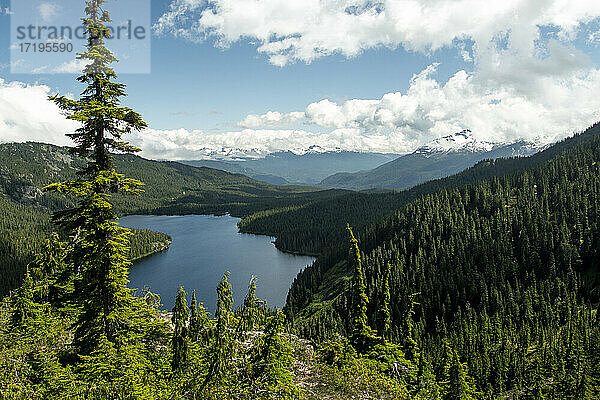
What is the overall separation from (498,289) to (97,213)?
148 m

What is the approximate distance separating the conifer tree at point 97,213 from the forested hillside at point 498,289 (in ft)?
214

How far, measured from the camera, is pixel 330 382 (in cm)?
3148

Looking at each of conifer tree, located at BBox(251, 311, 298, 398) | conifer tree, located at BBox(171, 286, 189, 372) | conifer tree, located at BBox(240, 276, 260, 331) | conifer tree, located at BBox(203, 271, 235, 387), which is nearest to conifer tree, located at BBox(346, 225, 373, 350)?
conifer tree, located at BBox(251, 311, 298, 398)

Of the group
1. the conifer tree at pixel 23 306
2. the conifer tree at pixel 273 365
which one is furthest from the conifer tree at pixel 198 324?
the conifer tree at pixel 23 306

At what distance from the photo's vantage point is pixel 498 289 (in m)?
134

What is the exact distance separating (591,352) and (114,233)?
11738cm

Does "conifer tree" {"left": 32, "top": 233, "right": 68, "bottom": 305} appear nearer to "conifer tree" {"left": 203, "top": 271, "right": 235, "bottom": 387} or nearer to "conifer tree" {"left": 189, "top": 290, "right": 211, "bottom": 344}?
"conifer tree" {"left": 189, "top": 290, "right": 211, "bottom": 344}

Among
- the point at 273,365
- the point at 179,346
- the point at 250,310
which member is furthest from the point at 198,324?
the point at 273,365

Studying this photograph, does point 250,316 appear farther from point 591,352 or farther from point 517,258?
point 517,258

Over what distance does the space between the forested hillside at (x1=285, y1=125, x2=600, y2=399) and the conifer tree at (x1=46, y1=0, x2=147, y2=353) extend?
65.1 m

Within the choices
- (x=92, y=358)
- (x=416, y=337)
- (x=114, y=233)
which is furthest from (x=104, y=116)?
(x=416, y=337)

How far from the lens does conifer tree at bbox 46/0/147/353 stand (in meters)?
19.7

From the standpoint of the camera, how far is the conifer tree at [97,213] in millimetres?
19688

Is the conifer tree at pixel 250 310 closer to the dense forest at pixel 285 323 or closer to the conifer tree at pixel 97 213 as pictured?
the dense forest at pixel 285 323
